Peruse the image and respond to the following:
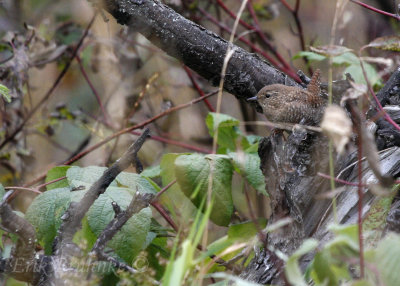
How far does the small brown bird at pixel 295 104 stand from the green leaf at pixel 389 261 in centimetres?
93

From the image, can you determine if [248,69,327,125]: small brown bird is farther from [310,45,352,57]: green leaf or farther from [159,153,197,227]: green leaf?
[310,45,352,57]: green leaf

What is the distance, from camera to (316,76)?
1997mm

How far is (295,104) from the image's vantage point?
6.40 feet

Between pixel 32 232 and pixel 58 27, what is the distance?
7.61ft

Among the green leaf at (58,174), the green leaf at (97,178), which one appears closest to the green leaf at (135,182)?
the green leaf at (97,178)

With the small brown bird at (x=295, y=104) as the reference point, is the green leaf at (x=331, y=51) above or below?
above

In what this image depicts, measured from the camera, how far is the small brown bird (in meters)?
1.95

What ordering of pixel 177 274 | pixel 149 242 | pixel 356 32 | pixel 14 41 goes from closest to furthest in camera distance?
pixel 177 274 → pixel 149 242 → pixel 14 41 → pixel 356 32

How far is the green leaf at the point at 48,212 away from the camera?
68.2 inches

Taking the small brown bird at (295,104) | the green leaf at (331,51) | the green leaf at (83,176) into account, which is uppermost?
the green leaf at (331,51)

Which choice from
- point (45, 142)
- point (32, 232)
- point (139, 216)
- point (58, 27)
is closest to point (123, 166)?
point (139, 216)

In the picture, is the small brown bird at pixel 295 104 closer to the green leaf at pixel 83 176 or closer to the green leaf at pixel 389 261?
the green leaf at pixel 83 176

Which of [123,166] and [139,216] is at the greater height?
[123,166]

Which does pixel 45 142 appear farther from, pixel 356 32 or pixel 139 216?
pixel 139 216
